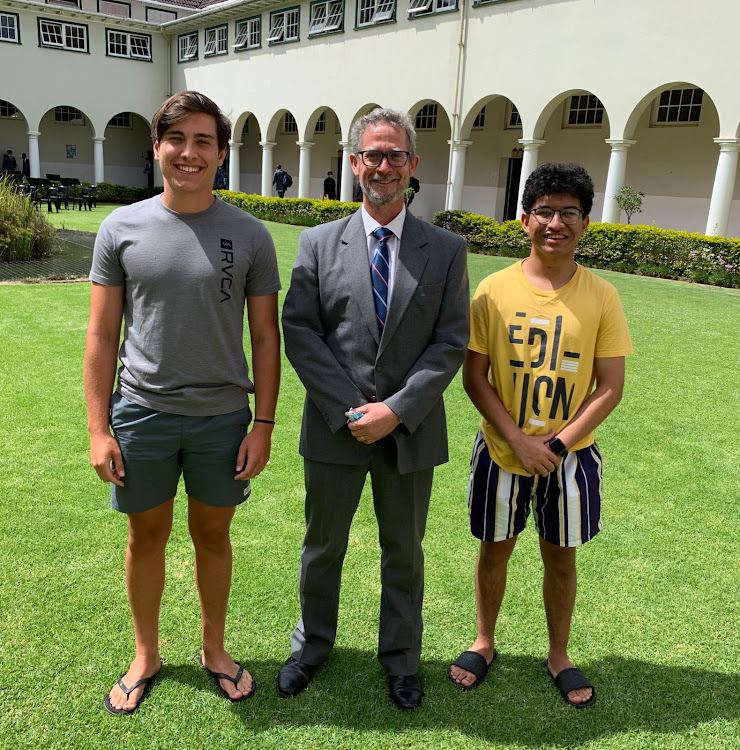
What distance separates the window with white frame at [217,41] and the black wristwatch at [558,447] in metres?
28.3

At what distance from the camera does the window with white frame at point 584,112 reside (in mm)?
19016

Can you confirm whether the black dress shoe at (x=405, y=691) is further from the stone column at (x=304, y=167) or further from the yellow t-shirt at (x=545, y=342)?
the stone column at (x=304, y=167)

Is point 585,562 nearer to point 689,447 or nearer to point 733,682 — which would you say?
point 733,682

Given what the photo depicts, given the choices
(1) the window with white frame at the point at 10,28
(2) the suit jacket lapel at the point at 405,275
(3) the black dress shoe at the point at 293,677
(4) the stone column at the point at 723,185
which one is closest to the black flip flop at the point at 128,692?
(3) the black dress shoe at the point at 293,677

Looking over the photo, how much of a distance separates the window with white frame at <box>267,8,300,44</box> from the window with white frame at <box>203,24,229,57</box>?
3071 mm

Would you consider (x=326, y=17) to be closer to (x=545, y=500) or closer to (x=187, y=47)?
(x=187, y=47)

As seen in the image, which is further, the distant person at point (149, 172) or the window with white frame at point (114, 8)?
the distant person at point (149, 172)

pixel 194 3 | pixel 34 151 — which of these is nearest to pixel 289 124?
pixel 194 3

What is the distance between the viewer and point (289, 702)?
2.47m

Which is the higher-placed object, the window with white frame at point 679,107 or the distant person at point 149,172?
the window with white frame at point 679,107

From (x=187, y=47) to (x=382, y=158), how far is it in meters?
31.0

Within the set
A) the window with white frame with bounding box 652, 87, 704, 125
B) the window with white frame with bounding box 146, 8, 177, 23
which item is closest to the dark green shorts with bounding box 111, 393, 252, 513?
the window with white frame with bounding box 652, 87, 704, 125

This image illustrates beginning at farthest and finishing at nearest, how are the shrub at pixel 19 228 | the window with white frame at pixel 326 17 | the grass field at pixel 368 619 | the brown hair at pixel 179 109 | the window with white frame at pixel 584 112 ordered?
the window with white frame at pixel 326 17 → the window with white frame at pixel 584 112 → the shrub at pixel 19 228 → the grass field at pixel 368 619 → the brown hair at pixel 179 109

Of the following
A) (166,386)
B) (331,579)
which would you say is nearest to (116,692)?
(331,579)
